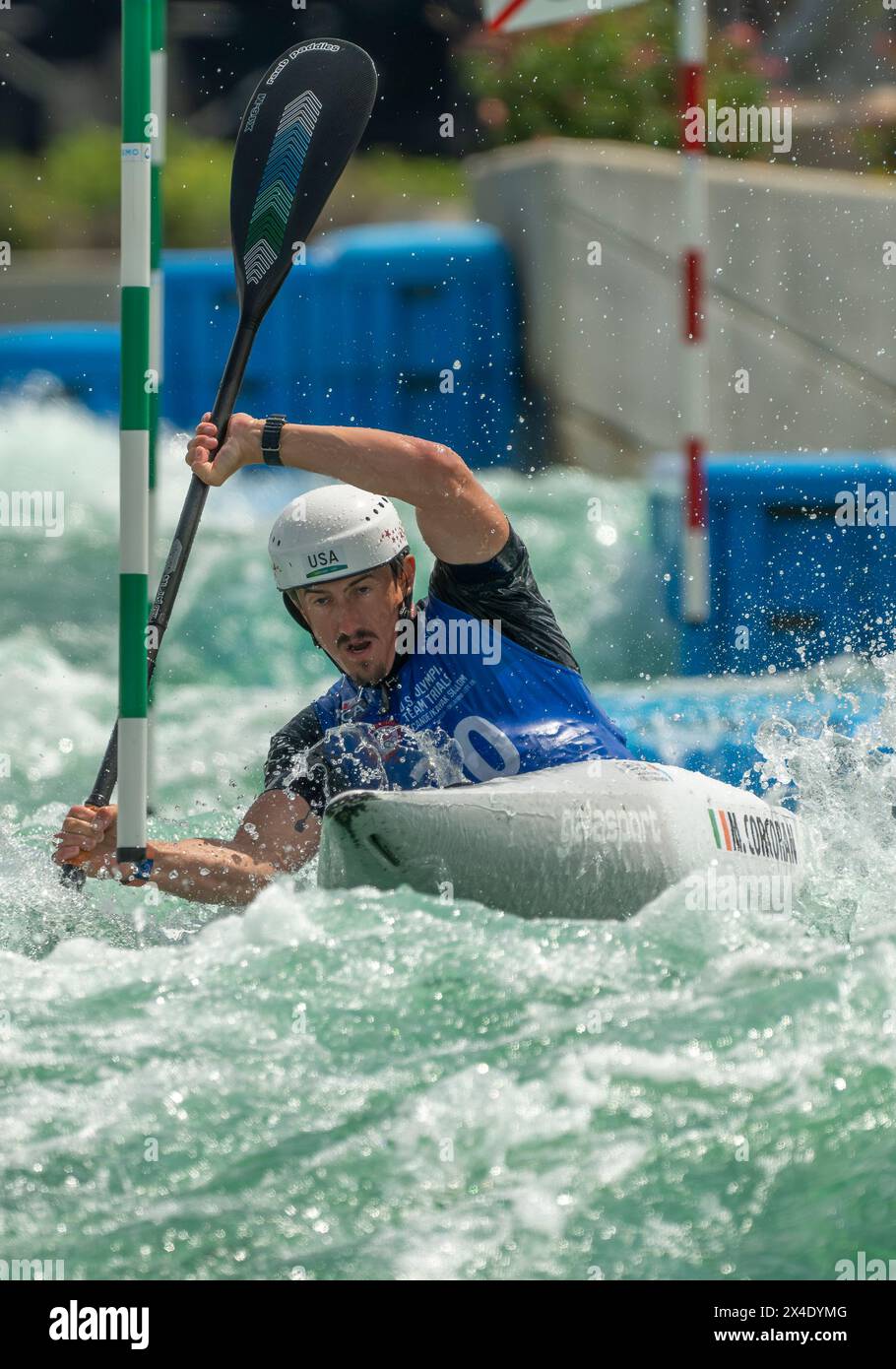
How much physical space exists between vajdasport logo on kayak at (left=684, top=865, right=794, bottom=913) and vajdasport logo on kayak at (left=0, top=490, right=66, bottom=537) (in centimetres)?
545

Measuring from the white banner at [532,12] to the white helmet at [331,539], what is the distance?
10.6ft

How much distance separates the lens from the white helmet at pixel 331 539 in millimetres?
3896

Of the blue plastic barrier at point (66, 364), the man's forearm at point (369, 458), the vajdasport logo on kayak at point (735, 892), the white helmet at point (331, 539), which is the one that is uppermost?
the blue plastic barrier at point (66, 364)

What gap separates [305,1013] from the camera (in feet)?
10.8

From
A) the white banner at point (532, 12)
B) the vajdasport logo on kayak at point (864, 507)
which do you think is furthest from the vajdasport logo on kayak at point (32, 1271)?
Result: the white banner at point (532, 12)

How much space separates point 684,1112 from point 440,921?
69cm

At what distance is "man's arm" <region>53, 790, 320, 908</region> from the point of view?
146 inches

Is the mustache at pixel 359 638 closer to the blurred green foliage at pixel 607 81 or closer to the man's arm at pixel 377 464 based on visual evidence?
the man's arm at pixel 377 464

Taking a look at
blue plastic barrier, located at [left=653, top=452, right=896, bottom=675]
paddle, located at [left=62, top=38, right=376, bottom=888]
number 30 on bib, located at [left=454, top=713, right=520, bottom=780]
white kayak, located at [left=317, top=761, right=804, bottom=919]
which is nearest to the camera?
white kayak, located at [left=317, top=761, right=804, bottom=919]

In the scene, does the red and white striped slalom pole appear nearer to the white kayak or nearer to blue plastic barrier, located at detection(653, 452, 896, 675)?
blue plastic barrier, located at detection(653, 452, 896, 675)

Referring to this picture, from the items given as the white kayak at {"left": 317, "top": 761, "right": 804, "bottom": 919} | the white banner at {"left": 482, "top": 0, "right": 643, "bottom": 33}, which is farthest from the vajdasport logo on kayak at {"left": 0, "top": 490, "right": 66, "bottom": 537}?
the white kayak at {"left": 317, "top": 761, "right": 804, "bottom": 919}

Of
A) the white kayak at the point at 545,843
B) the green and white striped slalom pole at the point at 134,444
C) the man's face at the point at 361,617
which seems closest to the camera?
the green and white striped slalom pole at the point at 134,444
